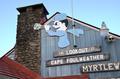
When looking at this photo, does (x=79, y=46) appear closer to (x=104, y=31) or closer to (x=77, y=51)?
(x=77, y=51)

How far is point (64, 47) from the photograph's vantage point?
2080 cm

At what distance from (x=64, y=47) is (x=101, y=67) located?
3337 mm

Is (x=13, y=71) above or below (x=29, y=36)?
below

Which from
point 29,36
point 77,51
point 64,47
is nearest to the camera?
point 77,51

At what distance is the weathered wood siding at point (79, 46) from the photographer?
62.7ft

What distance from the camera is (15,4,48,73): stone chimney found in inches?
851

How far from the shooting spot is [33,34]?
22375 mm

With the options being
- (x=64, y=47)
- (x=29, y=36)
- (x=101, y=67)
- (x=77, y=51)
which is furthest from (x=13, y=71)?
(x=101, y=67)

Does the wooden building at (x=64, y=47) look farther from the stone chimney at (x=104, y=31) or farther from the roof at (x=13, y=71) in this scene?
the roof at (x=13, y=71)

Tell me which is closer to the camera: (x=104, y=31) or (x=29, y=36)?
(x=104, y=31)

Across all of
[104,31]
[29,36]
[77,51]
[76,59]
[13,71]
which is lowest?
[13,71]

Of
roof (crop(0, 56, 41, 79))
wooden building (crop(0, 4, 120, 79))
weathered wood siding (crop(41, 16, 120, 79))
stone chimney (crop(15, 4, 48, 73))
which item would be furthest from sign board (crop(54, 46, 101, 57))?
roof (crop(0, 56, 41, 79))

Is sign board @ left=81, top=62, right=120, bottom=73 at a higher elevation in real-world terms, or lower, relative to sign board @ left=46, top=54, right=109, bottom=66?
lower

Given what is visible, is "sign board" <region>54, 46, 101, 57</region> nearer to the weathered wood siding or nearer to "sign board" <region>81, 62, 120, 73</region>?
the weathered wood siding
